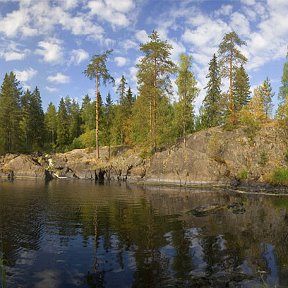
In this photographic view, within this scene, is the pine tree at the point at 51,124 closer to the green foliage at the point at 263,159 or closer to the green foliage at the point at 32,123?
the green foliage at the point at 32,123

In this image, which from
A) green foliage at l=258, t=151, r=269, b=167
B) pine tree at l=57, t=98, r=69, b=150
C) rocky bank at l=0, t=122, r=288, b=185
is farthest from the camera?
pine tree at l=57, t=98, r=69, b=150

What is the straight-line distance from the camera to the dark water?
35.7ft

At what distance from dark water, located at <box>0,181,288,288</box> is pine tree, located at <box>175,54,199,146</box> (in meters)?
28.3

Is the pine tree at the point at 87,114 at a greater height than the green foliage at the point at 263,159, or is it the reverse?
the pine tree at the point at 87,114

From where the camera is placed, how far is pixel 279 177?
3812 cm

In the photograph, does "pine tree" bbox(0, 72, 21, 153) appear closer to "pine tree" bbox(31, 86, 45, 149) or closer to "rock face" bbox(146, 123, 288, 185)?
"pine tree" bbox(31, 86, 45, 149)

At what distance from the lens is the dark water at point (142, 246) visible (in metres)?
10.9

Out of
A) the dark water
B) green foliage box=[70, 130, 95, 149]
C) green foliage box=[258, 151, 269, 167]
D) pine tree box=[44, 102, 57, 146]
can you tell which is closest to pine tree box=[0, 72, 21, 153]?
green foliage box=[70, 130, 95, 149]

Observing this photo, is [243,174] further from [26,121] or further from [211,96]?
[26,121]

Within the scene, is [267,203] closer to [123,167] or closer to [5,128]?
[123,167]

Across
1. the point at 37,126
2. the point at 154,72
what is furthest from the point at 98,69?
the point at 37,126

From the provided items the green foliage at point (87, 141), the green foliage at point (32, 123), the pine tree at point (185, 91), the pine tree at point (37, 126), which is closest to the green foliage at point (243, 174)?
the pine tree at point (185, 91)

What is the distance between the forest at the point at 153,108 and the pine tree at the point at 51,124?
0.35 meters

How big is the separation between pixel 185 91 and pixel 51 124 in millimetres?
52243
